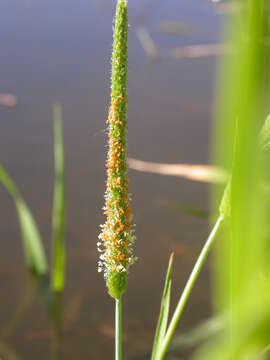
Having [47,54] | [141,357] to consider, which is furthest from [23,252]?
[47,54]

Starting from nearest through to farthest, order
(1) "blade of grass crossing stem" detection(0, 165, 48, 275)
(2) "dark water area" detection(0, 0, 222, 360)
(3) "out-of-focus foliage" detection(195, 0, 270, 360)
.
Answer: (3) "out-of-focus foliage" detection(195, 0, 270, 360) → (1) "blade of grass crossing stem" detection(0, 165, 48, 275) → (2) "dark water area" detection(0, 0, 222, 360)

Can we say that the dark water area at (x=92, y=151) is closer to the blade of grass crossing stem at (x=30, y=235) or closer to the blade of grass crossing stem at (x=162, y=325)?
the blade of grass crossing stem at (x=30, y=235)

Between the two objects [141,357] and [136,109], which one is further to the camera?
[136,109]

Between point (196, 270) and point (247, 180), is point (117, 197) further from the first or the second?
point (247, 180)

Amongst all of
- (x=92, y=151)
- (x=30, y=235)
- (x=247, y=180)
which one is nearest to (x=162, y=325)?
(x=247, y=180)

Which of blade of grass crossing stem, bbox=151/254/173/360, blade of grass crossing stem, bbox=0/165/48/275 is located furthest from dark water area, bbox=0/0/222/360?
blade of grass crossing stem, bbox=151/254/173/360

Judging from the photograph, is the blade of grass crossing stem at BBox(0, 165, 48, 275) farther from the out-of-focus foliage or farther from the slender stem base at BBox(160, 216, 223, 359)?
the out-of-focus foliage

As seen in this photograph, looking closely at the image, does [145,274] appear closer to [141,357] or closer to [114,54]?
[141,357]

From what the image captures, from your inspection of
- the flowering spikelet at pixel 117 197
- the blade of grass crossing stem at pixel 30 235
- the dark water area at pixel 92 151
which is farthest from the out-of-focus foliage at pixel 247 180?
the blade of grass crossing stem at pixel 30 235
